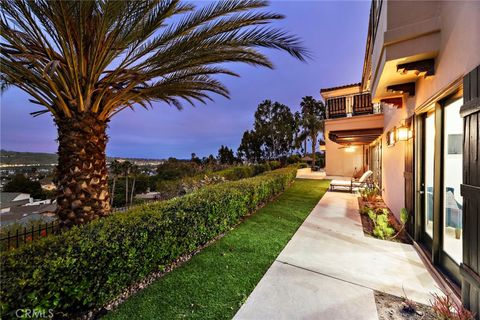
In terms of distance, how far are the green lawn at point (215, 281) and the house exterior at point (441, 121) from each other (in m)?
2.74

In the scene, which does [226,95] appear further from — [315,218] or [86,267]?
[86,267]

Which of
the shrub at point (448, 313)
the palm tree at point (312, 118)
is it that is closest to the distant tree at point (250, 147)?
the palm tree at point (312, 118)

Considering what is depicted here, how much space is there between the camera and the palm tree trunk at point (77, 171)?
355 centimetres

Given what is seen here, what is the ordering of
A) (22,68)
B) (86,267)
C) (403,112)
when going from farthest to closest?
(403,112) → (22,68) → (86,267)

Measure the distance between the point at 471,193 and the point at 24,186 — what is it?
681 inches

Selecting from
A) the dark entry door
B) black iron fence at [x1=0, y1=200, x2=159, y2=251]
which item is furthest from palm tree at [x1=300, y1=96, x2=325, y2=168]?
black iron fence at [x1=0, y1=200, x2=159, y2=251]

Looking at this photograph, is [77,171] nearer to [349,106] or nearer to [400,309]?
[400,309]

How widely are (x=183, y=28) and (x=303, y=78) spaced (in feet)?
147

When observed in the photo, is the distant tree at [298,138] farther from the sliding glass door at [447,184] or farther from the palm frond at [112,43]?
the palm frond at [112,43]

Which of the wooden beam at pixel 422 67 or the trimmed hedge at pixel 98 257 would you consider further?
the wooden beam at pixel 422 67

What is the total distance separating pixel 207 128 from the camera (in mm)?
56531

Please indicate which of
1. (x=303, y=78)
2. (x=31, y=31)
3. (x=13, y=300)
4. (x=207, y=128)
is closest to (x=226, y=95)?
(x=31, y=31)

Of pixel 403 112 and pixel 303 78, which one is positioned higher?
pixel 303 78

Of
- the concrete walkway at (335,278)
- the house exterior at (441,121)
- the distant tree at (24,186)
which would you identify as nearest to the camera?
the house exterior at (441,121)
